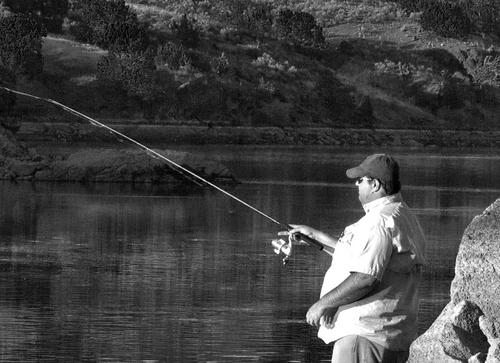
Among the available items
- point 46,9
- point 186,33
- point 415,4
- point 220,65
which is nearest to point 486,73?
point 415,4

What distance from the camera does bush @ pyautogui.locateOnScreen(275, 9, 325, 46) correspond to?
11425cm

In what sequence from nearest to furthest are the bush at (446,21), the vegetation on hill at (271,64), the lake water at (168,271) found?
1. the lake water at (168,271)
2. the vegetation on hill at (271,64)
3. the bush at (446,21)

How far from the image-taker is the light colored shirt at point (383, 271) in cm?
796

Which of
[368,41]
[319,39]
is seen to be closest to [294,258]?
[319,39]

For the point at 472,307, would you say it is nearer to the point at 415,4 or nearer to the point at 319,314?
the point at 319,314

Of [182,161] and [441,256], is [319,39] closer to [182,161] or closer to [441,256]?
[182,161]

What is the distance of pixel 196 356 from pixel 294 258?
819cm

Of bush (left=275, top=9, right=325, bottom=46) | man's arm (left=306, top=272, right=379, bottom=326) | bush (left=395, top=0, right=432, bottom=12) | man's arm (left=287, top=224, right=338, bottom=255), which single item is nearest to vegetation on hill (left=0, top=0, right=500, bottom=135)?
bush (left=275, top=9, right=325, bottom=46)

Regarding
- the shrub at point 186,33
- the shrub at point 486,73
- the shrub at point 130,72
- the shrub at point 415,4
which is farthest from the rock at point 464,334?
the shrub at point 415,4

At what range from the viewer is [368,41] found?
12362 centimetres

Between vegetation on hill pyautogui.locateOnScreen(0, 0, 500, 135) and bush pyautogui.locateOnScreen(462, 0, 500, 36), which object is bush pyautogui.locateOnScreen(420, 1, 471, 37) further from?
bush pyautogui.locateOnScreen(462, 0, 500, 36)

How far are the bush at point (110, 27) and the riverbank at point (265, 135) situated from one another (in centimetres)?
937

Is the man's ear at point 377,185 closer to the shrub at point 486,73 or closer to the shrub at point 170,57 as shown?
the shrub at point 170,57

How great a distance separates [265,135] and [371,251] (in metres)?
79.5
